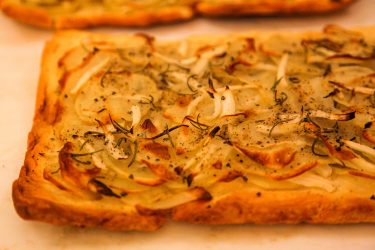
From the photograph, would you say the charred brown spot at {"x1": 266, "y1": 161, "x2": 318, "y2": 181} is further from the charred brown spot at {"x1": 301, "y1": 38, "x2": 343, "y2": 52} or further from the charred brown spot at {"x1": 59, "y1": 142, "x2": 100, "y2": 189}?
the charred brown spot at {"x1": 301, "y1": 38, "x2": 343, "y2": 52}

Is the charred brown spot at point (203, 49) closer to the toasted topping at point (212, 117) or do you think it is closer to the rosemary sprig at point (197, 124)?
the toasted topping at point (212, 117)

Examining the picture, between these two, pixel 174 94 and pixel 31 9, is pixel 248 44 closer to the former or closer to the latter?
pixel 174 94

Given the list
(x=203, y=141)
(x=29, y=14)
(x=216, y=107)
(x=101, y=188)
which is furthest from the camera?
(x=29, y=14)

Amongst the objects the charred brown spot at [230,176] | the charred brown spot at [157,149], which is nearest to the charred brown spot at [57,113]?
the charred brown spot at [157,149]

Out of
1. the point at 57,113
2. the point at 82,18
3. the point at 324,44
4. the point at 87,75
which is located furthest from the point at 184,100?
the point at 82,18

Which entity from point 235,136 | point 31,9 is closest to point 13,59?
point 31,9

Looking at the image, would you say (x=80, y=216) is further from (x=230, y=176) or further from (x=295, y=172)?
(x=295, y=172)

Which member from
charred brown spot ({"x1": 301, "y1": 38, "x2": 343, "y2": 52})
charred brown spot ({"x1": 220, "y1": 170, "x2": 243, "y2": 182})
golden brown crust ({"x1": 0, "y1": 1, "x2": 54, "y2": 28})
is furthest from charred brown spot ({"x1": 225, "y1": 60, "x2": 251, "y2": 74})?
golden brown crust ({"x1": 0, "y1": 1, "x2": 54, "y2": 28})
